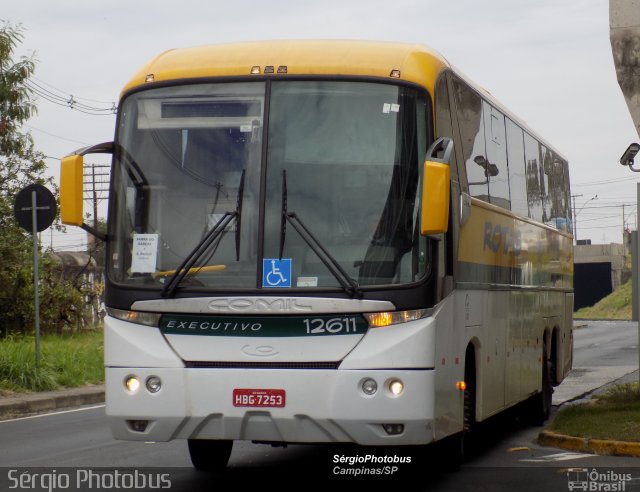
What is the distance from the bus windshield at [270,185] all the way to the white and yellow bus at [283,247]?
1cm

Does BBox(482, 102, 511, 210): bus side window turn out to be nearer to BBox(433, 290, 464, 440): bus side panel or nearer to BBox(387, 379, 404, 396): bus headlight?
BBox(433, 290, 464, 440): bus side panel

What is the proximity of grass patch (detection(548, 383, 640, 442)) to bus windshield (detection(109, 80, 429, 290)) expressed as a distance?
4678mm

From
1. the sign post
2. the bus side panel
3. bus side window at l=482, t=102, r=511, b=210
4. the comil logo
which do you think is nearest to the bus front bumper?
the bus side panel

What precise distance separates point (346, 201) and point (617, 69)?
6.71 metres

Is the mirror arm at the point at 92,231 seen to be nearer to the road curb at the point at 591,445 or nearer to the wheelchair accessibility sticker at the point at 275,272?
the wheelchair accessibility sticker at the point at 275,272

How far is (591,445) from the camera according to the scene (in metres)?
12.4

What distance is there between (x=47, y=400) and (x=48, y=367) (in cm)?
198

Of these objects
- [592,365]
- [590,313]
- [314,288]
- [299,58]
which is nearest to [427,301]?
[314,288]

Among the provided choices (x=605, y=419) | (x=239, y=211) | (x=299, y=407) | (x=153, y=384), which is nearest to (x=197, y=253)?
(x=239, y=211)

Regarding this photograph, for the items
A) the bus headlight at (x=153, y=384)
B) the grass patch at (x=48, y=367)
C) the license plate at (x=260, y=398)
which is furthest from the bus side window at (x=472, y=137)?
the grass patch at (x=48, y=367)

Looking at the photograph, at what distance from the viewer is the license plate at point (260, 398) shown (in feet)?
28.5

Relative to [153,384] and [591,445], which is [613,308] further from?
[153,384]

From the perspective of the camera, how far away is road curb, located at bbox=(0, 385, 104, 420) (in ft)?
55.2

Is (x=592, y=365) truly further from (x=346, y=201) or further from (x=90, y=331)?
(x=346, y=201)
